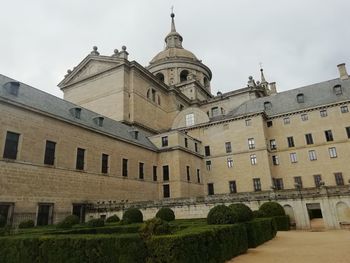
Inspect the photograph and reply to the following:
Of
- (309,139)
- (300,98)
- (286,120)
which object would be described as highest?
(300,98)

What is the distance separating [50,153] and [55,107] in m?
4.61

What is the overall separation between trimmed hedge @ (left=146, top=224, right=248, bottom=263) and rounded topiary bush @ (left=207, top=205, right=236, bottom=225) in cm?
127

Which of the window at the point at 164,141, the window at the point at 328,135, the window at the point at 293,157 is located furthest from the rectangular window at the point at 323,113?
the window at the point at 164,141

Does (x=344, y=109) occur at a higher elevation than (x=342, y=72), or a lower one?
lower

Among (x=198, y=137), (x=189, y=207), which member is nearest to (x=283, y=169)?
(x=198, y=137)

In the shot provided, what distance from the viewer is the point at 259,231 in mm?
13477

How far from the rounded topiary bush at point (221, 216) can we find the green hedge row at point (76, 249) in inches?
201

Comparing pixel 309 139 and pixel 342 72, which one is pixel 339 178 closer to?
pixel 309 139

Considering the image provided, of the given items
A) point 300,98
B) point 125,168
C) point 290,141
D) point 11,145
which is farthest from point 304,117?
point 11,145

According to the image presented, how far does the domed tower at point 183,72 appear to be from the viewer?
2185 inches

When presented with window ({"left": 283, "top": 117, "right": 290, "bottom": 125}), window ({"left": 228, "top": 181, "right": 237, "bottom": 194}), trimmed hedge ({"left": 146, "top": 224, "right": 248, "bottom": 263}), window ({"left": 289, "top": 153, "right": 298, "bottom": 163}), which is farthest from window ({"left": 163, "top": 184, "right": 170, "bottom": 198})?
trimmed hedge ({"left": 146, "top": 224, "right": 248, "bottom": 263})

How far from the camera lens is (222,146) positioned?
38.3 m

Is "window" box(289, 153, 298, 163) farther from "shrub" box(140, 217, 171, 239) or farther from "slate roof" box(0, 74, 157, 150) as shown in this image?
"shrub" box(140, 217, 171, 239)

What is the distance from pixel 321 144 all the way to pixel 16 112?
112 feet
